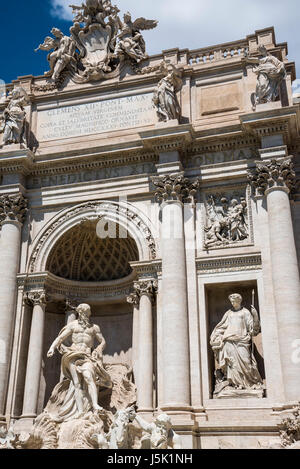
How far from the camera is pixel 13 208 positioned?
758 inches

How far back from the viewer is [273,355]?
15.3m

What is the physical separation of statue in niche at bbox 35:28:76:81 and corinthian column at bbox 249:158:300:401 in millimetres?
8546

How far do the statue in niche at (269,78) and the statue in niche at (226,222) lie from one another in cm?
324

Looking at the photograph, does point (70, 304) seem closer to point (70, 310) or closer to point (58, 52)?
point (70, 310)

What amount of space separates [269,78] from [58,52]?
8.09 meters

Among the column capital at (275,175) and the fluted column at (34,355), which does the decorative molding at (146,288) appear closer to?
the fluted column at (34,355)

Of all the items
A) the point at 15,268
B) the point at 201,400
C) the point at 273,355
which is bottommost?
the point at 201,400

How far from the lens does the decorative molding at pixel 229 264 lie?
54.9 ft

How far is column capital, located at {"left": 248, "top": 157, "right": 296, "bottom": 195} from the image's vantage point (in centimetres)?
1680

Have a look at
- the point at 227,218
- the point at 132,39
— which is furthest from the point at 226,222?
the point at 132,39

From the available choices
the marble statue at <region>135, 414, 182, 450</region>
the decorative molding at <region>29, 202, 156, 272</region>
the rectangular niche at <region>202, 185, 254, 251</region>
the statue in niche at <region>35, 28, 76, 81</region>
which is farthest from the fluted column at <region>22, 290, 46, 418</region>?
the statue in niche at <region>35, 28, 76, 81</region>

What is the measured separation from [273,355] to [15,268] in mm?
8575
